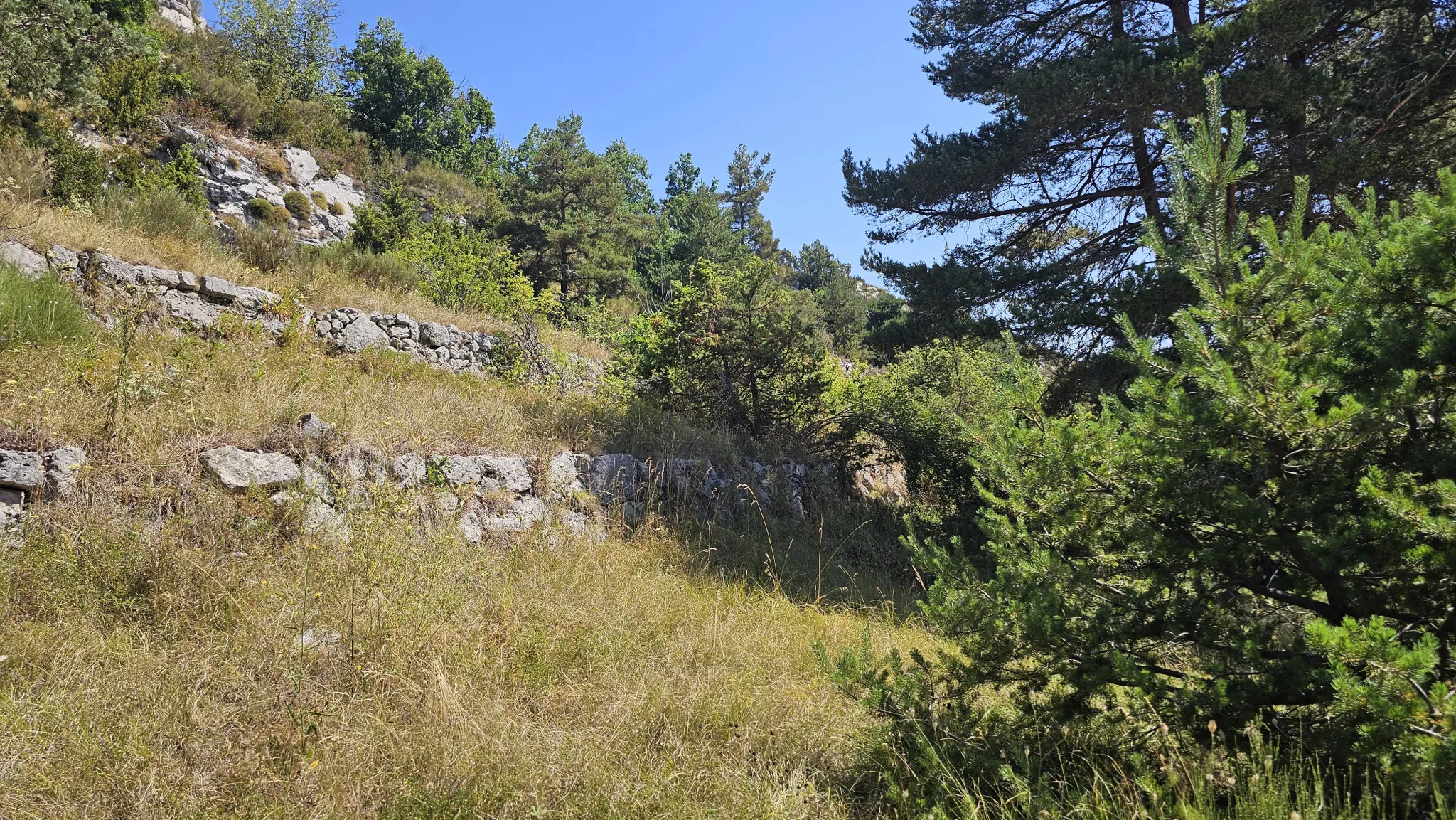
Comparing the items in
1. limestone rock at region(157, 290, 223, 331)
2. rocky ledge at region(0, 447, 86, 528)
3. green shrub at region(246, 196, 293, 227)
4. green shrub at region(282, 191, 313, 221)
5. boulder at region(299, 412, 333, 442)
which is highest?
green shrub at region(282, 191, 313, 221)

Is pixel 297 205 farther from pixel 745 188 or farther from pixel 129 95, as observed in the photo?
pixel 745 188

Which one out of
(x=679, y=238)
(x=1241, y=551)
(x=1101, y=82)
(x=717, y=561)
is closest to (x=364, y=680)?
(x=717, y=561)

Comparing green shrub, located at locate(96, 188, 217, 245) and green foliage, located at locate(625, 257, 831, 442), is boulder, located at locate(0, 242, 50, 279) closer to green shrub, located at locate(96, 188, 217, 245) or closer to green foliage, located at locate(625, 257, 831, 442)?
green shrub, located at locate(96, 188, 217, 245)

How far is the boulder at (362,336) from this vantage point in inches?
312

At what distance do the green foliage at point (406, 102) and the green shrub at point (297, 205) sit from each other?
13813mm

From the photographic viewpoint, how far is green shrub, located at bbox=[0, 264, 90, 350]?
446 cm

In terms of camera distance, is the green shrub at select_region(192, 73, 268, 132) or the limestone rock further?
the green shrub at select_region(192, 73, 268, 132)

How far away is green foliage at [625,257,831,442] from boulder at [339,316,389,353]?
3.50m

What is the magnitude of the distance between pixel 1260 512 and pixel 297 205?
64.6 ft

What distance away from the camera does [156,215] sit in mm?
8242

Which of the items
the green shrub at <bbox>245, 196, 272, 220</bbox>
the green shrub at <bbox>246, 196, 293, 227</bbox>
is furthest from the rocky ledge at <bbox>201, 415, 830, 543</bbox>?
the green shrub at <bbox>245, 196, 272, 220</bbox>

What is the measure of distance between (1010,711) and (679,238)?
30077 millimetres

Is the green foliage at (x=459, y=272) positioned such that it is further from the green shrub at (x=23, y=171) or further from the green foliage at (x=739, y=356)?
the green shrub at (x=23, y=171)

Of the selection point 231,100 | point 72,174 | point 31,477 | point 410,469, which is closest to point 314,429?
point 410,469
